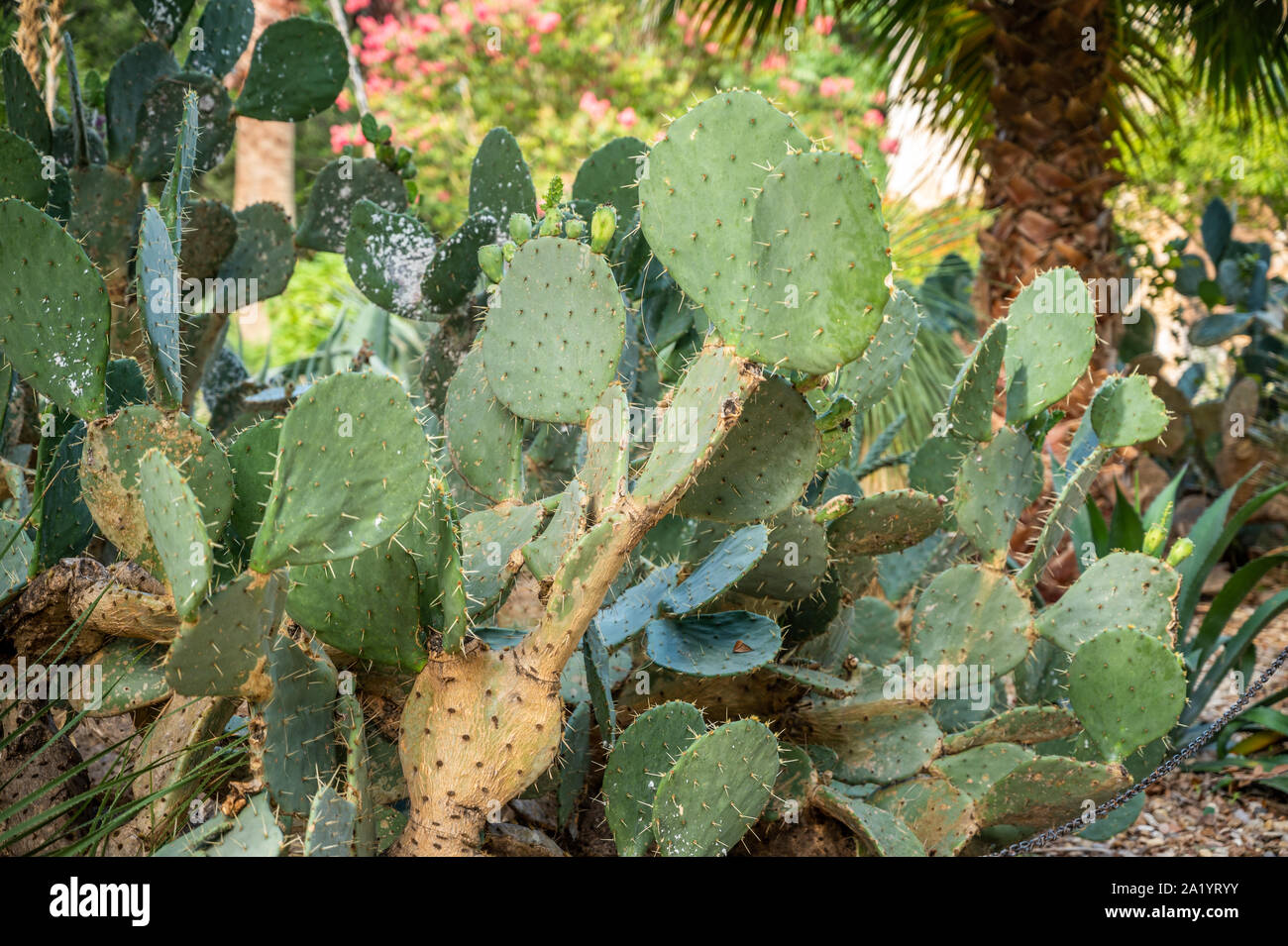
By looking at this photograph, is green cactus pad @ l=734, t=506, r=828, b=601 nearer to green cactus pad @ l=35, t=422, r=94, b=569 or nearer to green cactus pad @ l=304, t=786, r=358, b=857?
green cactus pad @ l=304, t=786, r=358, b=857

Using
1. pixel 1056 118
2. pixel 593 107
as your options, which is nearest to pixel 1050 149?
pixel 1056 118

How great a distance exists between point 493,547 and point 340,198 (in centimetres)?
118

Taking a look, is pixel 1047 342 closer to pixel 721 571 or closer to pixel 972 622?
pixel 972 622

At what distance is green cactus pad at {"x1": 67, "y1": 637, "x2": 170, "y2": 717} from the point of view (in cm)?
131

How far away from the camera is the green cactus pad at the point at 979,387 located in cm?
164

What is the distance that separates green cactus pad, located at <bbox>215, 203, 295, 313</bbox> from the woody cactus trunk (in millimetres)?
352

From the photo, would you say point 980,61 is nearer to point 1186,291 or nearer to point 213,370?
point 1186,291

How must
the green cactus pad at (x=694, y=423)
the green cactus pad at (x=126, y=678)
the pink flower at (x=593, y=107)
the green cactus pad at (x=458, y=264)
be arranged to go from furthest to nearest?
the pink flower at (x=593, y=107)
the green cactus pad at (x=458, y=264)
the green cactus pad at (x=126, y=678)
the green cactus pad at (x=694, y=423)

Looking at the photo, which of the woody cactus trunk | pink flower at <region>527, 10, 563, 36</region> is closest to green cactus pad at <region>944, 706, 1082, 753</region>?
the woody cactus trunk

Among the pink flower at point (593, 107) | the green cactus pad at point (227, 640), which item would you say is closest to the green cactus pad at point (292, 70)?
the green cactus pad at point (227, 640)

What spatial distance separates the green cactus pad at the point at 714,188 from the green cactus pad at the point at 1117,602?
0.85 meters

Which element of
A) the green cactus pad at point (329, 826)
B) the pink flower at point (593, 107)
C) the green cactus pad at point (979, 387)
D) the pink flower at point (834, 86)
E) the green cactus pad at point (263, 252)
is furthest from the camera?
the pink flower at point (834, 86)

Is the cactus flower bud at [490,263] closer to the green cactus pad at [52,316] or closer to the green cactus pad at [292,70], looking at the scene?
the green cactus pad at [52,316]
